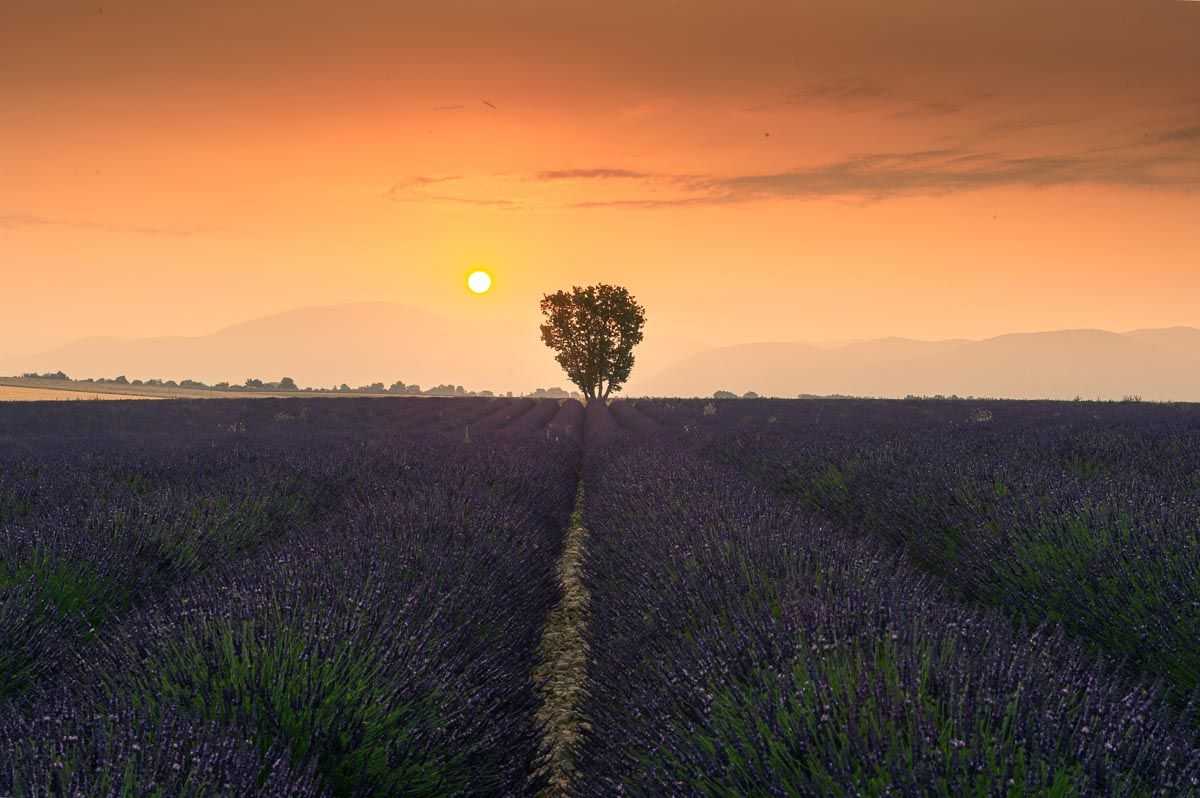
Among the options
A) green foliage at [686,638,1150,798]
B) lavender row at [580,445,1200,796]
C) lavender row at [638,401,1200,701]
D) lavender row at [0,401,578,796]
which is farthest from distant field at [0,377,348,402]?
green foliage at [686,638,1150,798]

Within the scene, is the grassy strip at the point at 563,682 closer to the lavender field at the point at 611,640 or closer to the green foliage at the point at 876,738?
the lavender field at the point at 611,640

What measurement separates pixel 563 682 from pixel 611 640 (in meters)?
0.90

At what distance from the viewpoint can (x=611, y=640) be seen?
11.5 feet

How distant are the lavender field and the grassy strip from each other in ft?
0.09

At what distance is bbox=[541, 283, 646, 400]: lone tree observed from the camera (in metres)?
40.0

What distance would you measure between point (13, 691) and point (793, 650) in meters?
2.87

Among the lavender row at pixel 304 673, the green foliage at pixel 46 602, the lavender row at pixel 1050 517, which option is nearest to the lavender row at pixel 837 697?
the lavender row at pixel 1050 517

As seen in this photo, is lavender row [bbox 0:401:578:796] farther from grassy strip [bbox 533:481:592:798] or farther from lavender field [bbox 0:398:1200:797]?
grassy strip [bbox 533:481:592:798]

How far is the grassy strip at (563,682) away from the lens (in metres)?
3.21

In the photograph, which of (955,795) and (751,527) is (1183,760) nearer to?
(955,795)

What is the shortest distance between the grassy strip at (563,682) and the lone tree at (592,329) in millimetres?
33597

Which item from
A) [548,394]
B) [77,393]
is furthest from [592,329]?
[548,394]

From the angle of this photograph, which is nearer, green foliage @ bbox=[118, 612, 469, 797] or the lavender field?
the lavender field

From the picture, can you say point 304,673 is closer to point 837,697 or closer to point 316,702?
point 316,702
